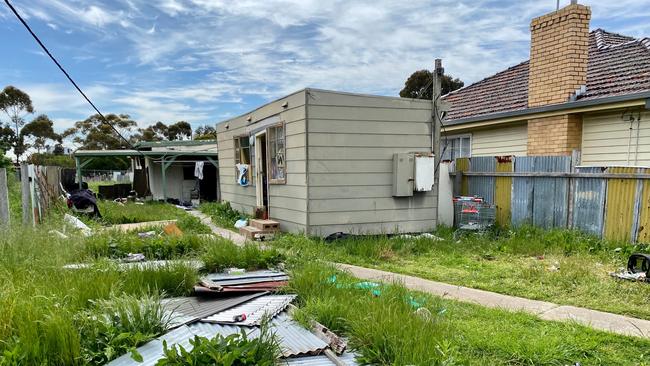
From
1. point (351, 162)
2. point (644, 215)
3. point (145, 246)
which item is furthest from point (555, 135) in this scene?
point (145, 246)

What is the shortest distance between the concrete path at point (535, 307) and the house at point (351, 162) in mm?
2377

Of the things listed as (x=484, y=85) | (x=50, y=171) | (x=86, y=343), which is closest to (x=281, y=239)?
(x=86, y=343)

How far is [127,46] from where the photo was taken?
12.4 m

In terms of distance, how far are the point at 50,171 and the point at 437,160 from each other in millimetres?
10170

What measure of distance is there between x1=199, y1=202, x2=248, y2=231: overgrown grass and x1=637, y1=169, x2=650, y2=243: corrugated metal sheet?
788cm

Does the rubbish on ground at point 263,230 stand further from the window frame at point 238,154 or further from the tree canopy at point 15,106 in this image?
the tree canopy at point 15,106

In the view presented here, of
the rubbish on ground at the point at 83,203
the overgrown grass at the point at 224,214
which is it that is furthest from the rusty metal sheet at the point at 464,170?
the rubbish on ground at the point at 83,203

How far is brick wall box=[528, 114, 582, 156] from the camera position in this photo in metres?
7.91

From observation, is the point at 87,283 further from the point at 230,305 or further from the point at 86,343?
the point at 230,305

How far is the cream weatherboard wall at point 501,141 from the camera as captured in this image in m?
9.27

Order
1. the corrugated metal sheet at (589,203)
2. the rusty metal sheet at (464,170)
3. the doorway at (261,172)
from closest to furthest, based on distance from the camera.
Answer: the corrugated metal sheet at (589,203)
the rusty metal sheet at (464,170)
the doorway at (261,172)

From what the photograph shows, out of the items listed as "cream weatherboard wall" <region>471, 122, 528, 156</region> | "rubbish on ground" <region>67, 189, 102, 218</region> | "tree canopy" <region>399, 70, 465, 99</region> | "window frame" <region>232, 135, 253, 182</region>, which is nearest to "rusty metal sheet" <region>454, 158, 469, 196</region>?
"cream weatherboard wall" <region>471, 122, 528, 156</region>

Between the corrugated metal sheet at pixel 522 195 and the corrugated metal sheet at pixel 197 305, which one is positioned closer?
the corrugated metal sheet at pixel 197 305

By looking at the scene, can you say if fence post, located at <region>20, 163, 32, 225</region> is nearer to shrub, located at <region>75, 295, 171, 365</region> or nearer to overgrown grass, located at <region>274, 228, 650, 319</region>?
overgrown grass, located at <region>274, 228, 650, 319</region>
